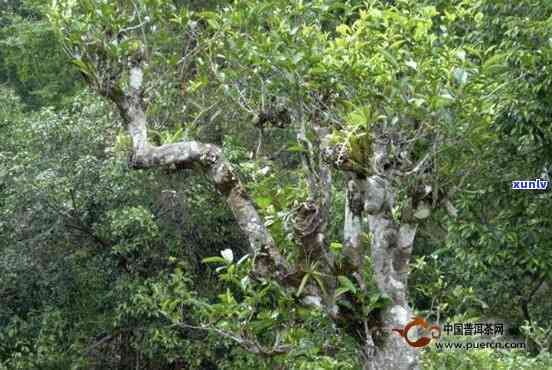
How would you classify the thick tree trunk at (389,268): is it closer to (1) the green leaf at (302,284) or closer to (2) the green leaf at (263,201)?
(1) the green leaf at (302,284)

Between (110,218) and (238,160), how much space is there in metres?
1.05

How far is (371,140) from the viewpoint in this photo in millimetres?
3289

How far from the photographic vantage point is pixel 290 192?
363cm

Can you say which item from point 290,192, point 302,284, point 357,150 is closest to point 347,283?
point 302,284

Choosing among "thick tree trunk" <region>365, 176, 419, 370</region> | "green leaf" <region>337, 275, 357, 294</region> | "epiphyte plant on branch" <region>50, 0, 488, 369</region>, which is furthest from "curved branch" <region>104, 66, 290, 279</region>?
"thick tree trunk" <region>365, 176, 419, 370</region>

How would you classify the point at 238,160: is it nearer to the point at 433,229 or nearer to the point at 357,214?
the point at 433,229

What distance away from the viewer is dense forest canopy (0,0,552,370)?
329 centimetres

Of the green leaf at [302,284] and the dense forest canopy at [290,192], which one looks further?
the dense forest canopy at [290,192]

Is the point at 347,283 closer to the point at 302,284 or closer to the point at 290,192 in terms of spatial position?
the point at 302,284

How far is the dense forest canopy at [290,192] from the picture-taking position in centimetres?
329

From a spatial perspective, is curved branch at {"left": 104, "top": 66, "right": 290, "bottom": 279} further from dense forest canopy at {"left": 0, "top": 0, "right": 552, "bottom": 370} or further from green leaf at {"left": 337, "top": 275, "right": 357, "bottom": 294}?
green leaf at {"left": 337, "top": 275, "right": 357, "bottom": 294}

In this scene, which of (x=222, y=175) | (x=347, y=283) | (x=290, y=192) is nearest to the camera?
(x=347, y=283)

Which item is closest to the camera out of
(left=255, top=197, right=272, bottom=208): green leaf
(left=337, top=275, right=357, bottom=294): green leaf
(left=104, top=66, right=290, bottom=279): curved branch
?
(left=337, top=275, right=357, bottom=294): green leaf

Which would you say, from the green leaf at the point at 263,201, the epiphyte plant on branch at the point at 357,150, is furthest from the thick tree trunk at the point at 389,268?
the green leaf at the point at 263,201
